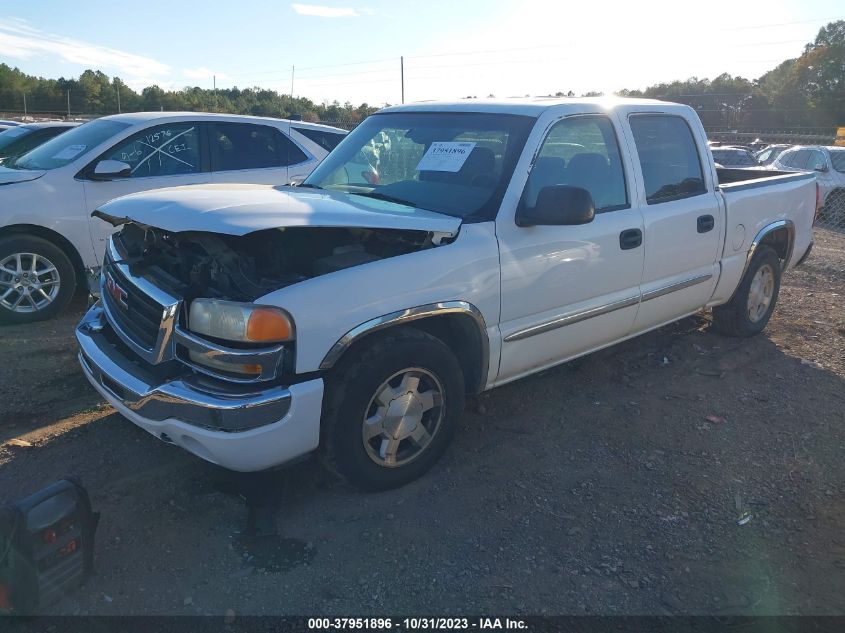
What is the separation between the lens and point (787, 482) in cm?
383

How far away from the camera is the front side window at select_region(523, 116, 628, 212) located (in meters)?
4.02

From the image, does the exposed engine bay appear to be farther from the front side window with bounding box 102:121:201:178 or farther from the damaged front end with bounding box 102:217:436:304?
the front side window with bounding box 102:121:201:178

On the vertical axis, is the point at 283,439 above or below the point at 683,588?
above

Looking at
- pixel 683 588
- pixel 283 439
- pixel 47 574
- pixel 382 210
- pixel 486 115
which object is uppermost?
pixel 486 115

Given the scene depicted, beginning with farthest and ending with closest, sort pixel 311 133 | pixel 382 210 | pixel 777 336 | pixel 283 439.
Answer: pixel 311 133
pixel 777 336
pixel 382 210
pixel 283 439

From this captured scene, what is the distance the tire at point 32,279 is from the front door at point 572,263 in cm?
420

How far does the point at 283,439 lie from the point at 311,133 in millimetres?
5418

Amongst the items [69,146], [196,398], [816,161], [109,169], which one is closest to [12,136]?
[69,146]

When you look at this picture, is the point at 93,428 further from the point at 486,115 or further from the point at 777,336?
the point at 777,336

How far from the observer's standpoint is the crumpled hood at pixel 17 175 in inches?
235

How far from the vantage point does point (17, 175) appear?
6.06 metres

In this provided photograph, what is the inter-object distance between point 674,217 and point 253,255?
9.29 feet

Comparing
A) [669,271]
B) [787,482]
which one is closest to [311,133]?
[669,271]

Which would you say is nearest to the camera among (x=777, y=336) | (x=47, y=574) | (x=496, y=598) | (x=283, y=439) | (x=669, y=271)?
(x=47, y=574)
